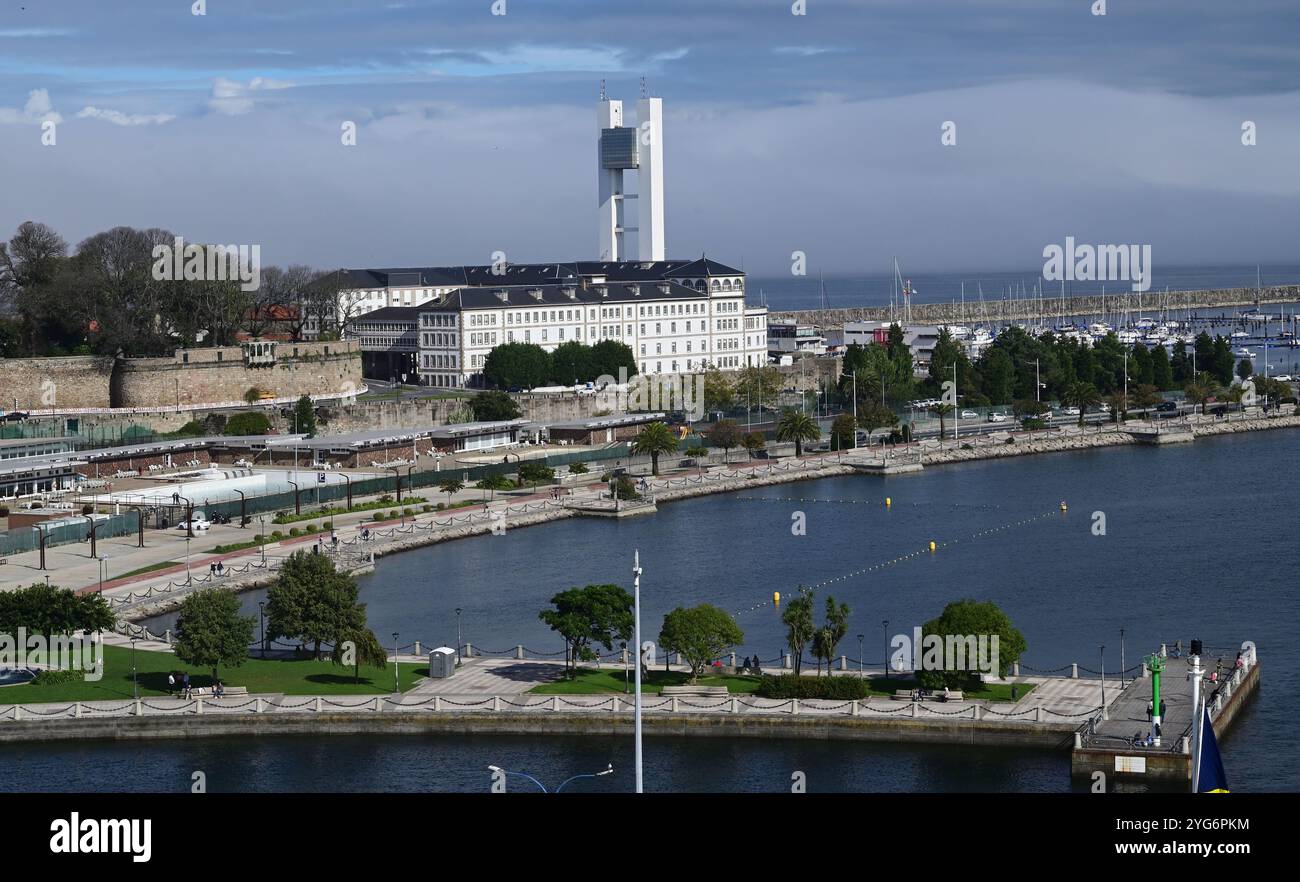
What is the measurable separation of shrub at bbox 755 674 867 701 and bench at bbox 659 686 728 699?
488 mm

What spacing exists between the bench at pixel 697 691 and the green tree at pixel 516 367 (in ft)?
127

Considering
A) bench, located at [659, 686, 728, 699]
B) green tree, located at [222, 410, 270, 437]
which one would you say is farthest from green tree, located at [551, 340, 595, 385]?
bench, located at [659, 686, 728, 699]

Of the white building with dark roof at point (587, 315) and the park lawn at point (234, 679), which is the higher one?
the white building with dark roof at point (587, 315)

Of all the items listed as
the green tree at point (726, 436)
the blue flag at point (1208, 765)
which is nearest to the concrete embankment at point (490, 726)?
the blue flag at point (1208, 765)

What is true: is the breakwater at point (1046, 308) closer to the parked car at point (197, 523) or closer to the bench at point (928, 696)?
the parked car at point (197, 523)

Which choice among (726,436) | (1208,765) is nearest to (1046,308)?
(726,436)

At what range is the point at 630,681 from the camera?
23.2 m

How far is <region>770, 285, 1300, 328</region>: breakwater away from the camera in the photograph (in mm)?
116688

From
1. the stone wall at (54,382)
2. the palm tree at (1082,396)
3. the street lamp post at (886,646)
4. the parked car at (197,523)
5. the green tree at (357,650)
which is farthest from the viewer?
the palm tree at (1082,396)

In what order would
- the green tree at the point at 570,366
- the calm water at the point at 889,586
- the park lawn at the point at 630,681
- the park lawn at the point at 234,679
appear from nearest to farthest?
1. the calm water at the point at 889,586
2. the park lawn at the point at 630,681
3. the park lawn at the point at 234,679
4. the green tree at the point at 570,366

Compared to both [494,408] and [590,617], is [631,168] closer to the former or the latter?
[494,408]

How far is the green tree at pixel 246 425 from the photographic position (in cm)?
5159

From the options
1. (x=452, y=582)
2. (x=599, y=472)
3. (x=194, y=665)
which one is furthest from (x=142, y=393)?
(x=194, y=665)

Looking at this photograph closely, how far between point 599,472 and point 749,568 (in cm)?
1437
